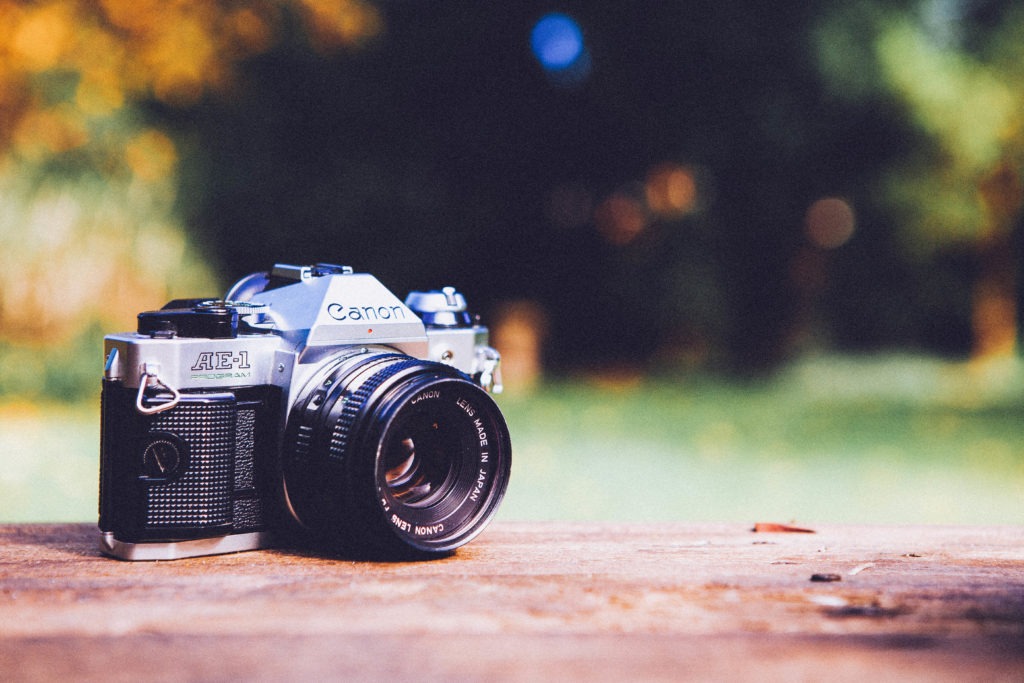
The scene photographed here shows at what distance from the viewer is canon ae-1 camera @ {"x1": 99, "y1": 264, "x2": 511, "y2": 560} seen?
5.20ft

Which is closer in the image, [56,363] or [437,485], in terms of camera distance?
[437,485]

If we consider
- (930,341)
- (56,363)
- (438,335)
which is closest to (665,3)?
(56,363)

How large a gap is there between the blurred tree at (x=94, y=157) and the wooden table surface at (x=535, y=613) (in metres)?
4.37

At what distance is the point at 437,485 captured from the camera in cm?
172

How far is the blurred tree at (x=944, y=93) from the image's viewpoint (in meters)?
7.22

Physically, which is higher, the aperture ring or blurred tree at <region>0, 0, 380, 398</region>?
blurred tree at <region>0, 0, 380, 398</region>

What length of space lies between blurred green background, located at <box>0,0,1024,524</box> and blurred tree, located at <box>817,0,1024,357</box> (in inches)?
0.9

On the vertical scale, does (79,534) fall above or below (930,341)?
below

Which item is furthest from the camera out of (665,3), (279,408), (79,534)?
(665,3)

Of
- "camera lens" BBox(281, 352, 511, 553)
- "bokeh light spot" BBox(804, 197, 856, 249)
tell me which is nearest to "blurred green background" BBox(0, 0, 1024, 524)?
"bokeh light spot" BBox(804, 197, 856, 249)

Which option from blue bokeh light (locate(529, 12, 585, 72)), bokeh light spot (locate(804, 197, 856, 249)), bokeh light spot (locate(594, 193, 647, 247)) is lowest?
bokeh light spot (locate(594, 193, 647, 247))

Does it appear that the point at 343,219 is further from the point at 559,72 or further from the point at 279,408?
the point at 279,408

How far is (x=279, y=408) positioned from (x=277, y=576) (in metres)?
0.30

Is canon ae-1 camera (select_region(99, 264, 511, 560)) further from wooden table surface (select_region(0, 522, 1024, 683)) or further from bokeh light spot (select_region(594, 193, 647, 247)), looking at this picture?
bokeh light spot (select_region(594, 193, 647, 247))
